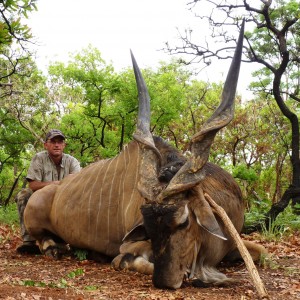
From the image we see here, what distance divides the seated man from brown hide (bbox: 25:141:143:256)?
1.03 ft

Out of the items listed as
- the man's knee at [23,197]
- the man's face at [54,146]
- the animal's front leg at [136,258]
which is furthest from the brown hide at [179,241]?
the man's knee at [23,197]

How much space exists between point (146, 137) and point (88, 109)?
6.70m

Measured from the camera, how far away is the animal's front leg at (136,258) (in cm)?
369

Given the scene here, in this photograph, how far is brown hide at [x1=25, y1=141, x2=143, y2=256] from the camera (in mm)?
4504

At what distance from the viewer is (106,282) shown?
3445mm

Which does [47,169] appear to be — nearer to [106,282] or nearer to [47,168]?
[47,168]

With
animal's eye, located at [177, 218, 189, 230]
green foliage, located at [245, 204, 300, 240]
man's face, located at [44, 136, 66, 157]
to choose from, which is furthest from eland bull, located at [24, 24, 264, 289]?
green foliage, located at [245, 204, 300, 240]

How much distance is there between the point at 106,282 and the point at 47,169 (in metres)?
2.38

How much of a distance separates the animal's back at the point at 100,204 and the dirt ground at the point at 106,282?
8.4 inches

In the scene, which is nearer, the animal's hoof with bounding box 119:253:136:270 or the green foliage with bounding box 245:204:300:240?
the animal's hoof with bounding box 119:253:136:270

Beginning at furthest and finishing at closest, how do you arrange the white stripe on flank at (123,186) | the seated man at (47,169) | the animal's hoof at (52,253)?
1. the seated man at (47,169)
2. the animal's hoof at (52,253)
3. the white stripe on flank at (123,186)

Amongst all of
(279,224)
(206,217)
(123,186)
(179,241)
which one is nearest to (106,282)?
(179,241)

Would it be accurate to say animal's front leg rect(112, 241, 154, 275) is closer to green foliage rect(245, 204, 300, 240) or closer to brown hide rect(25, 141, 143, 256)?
brown hide rect(25, 141, 143, 256)

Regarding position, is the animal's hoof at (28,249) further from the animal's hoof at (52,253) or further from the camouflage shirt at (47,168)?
the camouflage shirt at (47,168)
